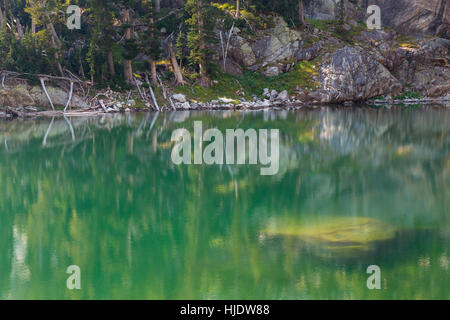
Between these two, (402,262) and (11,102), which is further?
(11,102)

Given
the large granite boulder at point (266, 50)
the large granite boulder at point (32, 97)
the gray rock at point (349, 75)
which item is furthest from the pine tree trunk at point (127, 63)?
the gray rock at point (349, 75)

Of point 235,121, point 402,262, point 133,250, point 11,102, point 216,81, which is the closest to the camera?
point 402,262

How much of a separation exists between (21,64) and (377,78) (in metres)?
35.8

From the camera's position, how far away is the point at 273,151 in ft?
75.1

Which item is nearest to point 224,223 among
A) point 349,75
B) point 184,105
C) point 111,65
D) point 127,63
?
point 184,105

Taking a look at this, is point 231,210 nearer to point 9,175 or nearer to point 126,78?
point 9,175

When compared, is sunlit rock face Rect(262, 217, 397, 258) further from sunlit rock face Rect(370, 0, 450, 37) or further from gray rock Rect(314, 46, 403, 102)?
sunlit rock face Rect(370, 0, 450, 37)

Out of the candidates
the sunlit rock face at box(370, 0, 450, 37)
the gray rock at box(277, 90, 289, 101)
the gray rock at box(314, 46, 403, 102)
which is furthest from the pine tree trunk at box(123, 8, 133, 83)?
the sunlit rock face at box(370, 0, 450, 37)

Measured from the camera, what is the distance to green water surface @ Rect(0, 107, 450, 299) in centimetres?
854

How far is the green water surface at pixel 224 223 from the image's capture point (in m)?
8.54

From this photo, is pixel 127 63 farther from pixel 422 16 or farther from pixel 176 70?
pixel 422 16

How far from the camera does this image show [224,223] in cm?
1212

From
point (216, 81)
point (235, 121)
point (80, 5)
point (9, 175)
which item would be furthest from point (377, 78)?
point (9, 175)

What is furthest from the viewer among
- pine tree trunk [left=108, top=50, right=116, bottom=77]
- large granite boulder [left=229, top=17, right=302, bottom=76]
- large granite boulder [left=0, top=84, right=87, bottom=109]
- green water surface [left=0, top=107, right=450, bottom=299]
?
large granite boulder [left=229, top=17, right=302, bottom=76]
